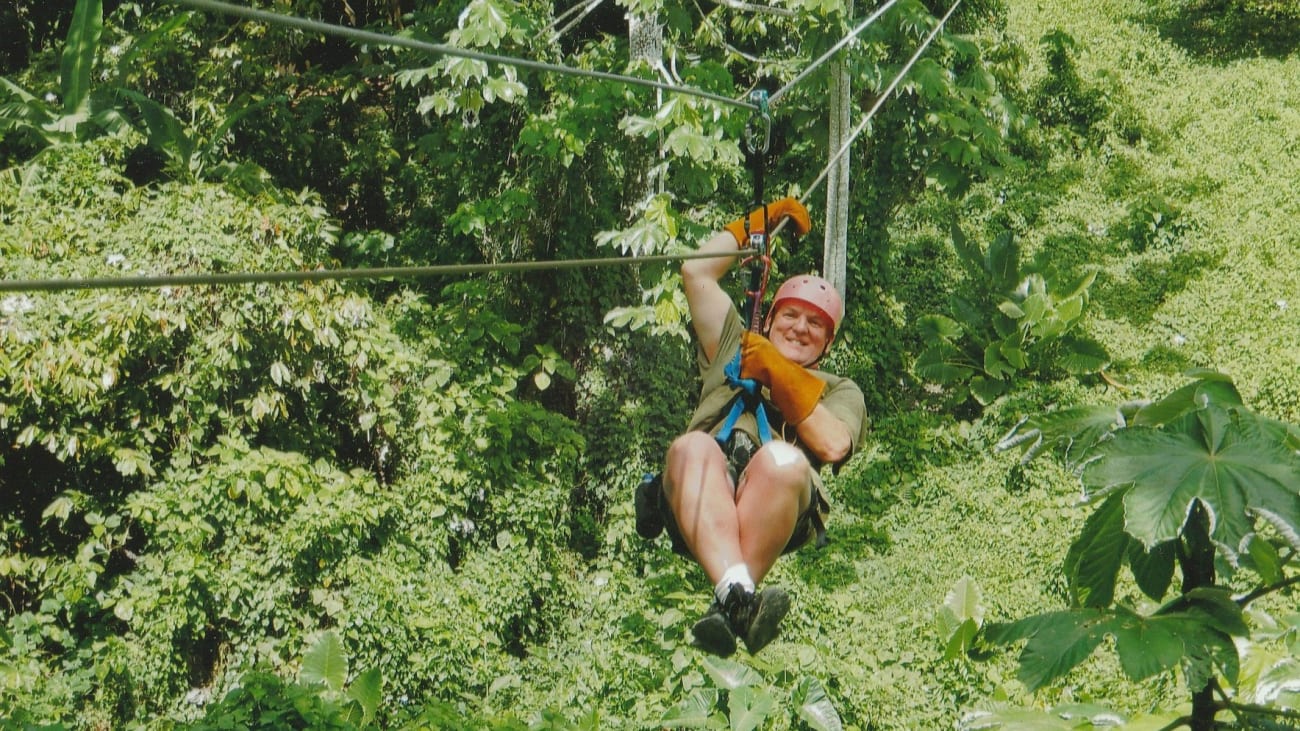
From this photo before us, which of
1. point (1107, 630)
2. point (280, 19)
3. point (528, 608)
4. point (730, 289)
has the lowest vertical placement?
point (528, 608)

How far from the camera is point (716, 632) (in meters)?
2.69

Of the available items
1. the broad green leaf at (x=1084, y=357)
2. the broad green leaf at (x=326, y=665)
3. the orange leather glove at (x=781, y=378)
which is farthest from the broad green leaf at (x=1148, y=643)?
the broad green leaf at (x=1084, y=357)

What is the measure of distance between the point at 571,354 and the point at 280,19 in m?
4.97

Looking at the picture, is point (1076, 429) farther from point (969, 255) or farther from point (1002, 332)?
point (969, 255)

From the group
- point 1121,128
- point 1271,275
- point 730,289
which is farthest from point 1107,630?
point 1121,128

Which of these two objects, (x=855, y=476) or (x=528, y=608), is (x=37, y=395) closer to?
(x=528, y=608)

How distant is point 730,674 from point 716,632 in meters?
1.92

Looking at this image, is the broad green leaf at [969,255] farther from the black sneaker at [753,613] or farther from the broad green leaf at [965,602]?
the black sneaker at [753,613]

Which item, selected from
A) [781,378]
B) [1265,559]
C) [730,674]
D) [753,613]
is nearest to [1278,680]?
[1265,559]

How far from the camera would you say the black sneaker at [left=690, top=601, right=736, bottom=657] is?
2.69 metres

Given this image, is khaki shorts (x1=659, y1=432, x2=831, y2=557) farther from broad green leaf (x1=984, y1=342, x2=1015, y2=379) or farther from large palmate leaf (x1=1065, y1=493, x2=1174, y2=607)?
broad green leaf (x1=984, y1=342, x2=1015, y2=379)

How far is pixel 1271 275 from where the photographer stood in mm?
6758

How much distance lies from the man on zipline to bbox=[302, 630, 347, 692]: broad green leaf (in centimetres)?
228

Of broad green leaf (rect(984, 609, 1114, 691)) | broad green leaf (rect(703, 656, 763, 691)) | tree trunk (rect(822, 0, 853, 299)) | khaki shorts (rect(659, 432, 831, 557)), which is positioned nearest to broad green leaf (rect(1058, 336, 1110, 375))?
tree trunk (rect(822, 0, 853, 299))
